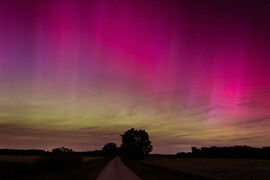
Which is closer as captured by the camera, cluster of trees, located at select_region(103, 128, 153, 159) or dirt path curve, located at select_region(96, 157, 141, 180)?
dirt path curve, located at select_region(96, 157, 141, 180)

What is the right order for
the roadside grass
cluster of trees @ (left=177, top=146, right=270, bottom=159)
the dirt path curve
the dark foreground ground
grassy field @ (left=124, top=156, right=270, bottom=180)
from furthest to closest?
cluster of trees @ (left=177, top=146, right=270, bottom=159) < grassy field @ (left=124, top=156, right=270, bottom=180) < the roadside grass < the dirt path curve < the dark foreground ground

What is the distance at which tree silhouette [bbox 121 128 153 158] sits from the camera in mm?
125219

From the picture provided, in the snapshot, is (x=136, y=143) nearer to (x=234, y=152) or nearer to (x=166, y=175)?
(x=234, y=152)

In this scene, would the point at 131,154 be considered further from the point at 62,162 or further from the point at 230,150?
the point at 62,162

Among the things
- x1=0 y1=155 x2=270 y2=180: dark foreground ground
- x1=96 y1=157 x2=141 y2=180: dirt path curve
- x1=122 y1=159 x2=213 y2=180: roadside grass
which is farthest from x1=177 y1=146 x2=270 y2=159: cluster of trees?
x1=96 y1=157 x2=141 y2=180: dirt path curve

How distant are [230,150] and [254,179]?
4553 inches

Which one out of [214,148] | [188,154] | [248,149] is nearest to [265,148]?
[248,149]

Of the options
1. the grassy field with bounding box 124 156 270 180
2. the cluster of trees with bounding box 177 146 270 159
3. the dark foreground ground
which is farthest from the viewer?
the cluster of trees with bounding box 177 146 270 159

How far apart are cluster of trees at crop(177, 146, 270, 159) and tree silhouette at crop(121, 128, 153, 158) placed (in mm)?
35907

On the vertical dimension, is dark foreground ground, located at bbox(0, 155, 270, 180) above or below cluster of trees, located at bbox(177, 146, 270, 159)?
below

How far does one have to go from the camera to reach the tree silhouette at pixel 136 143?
125219mm

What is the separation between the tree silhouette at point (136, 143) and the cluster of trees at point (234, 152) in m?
35.9

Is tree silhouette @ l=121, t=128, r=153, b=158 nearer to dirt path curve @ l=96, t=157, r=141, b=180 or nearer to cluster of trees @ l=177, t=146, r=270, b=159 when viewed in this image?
cluster of trees @ l=177, t=146, r=270, b=159

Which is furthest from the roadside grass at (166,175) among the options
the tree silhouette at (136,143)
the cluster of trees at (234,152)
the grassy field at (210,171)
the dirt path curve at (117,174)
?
the cluster of trees at (234,152)
